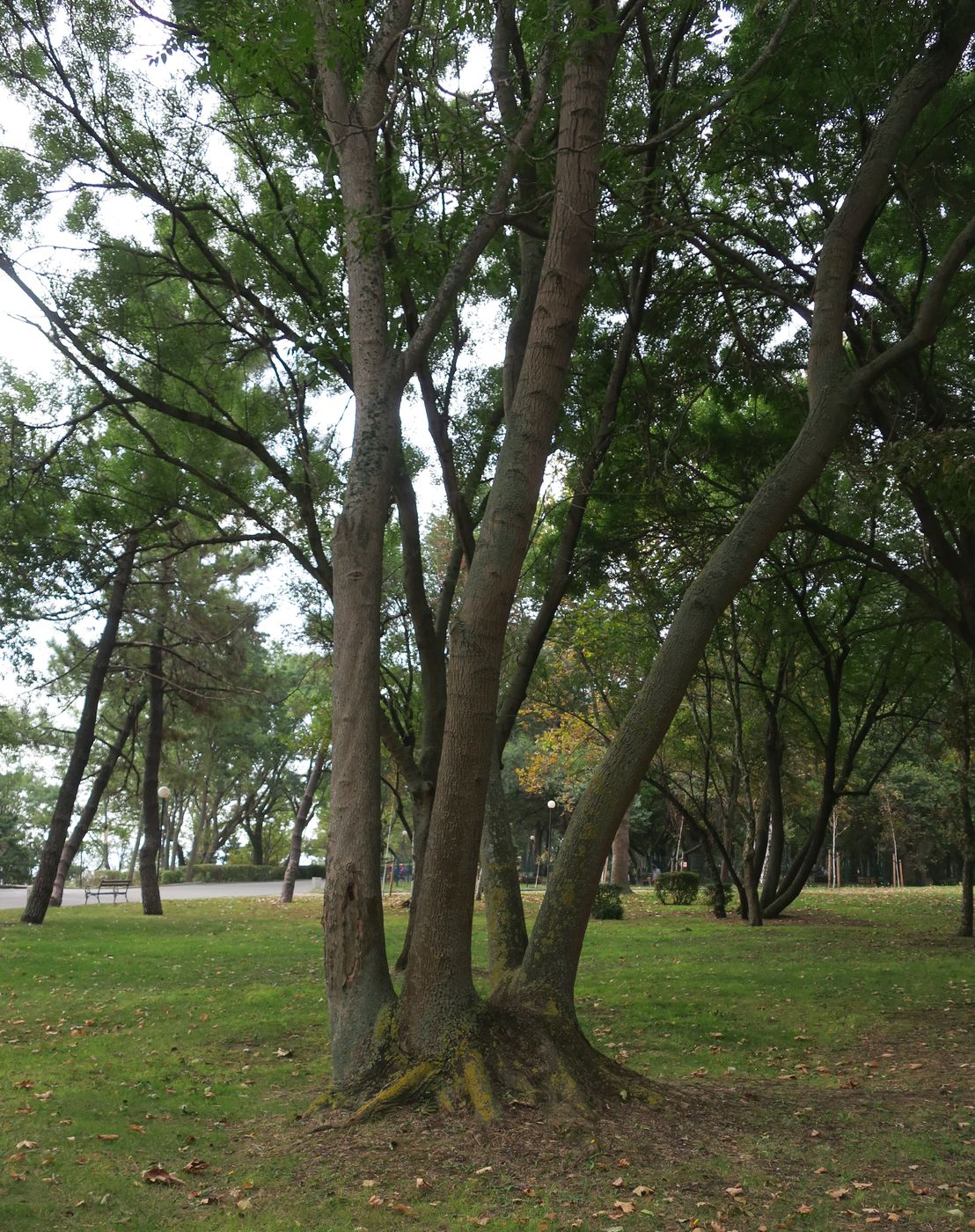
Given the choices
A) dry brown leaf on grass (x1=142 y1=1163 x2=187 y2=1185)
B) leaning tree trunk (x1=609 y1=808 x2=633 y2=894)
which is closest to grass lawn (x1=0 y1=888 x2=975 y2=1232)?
dry brown leaf on grass (x1=142 y1=1163 x2=187 y2=1185)

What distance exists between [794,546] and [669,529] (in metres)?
5.39

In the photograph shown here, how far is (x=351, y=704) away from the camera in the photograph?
5.74 meters

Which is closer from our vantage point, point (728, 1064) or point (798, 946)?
point (728, 1064)

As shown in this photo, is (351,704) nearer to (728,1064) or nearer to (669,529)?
(728,1064)

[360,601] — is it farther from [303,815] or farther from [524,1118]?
[303,815]

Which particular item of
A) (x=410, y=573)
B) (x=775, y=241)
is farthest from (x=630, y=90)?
(x=410, y=573)

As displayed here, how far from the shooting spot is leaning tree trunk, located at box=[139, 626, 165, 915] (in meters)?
20.2

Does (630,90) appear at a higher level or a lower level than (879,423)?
higher

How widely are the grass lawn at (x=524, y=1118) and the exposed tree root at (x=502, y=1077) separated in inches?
4.3

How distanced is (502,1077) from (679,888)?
2076cm

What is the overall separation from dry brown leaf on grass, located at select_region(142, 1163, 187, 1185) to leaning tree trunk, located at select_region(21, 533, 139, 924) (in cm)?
1314

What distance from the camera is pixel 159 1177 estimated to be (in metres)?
4.62

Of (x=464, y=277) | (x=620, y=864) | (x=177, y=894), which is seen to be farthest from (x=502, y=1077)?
(x=177, y=894)

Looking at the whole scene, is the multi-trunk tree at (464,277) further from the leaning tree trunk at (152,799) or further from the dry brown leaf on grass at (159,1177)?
the leaning tree trunk at (152,799)
